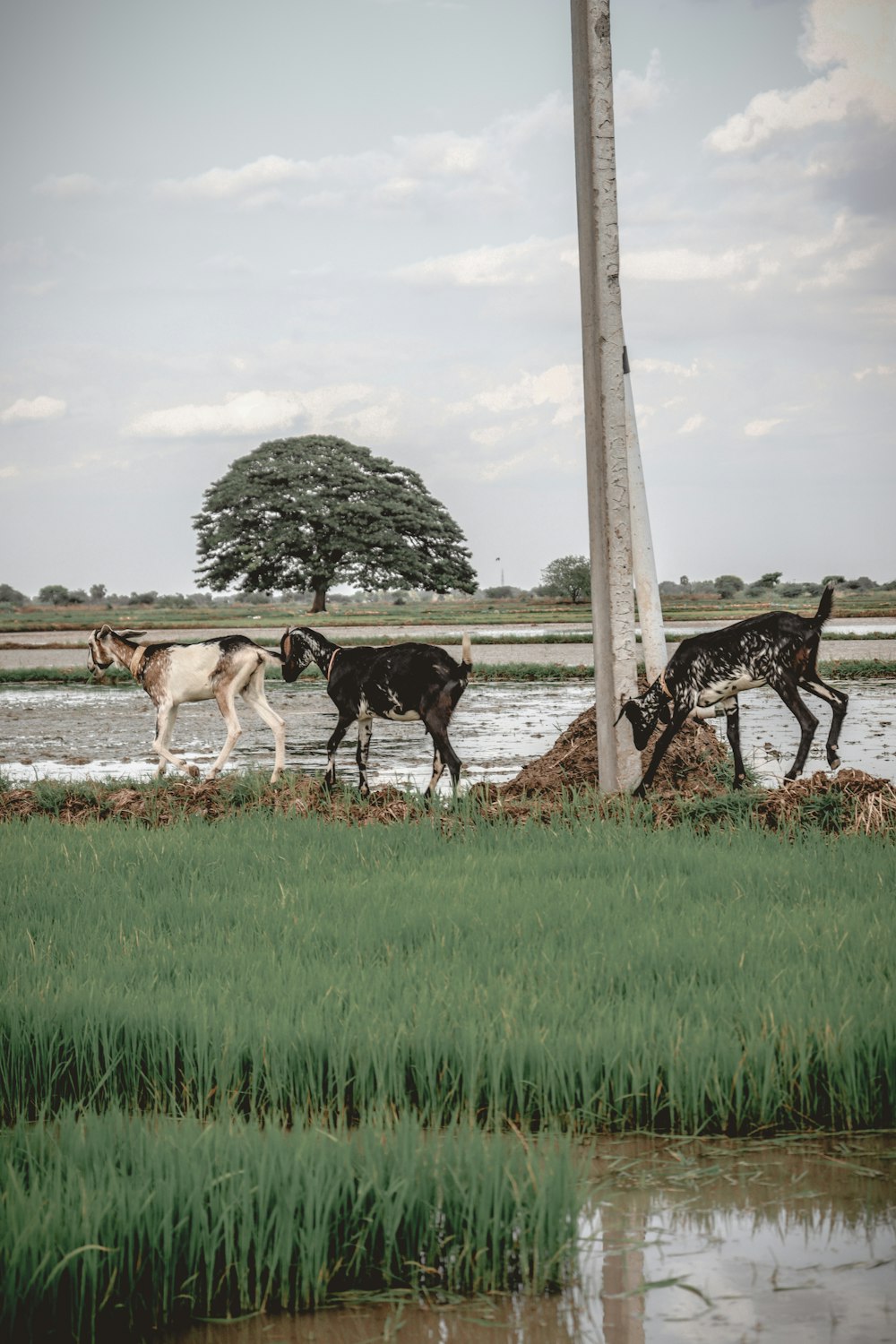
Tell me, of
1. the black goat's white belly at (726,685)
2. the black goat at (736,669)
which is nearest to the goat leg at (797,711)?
the black goat at (736,669)

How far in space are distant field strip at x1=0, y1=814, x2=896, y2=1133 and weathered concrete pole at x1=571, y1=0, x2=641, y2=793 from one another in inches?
86.9

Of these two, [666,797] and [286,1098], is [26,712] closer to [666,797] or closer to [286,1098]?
[666,797]

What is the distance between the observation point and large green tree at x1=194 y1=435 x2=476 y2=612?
52.1 metres

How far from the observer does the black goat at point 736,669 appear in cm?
916

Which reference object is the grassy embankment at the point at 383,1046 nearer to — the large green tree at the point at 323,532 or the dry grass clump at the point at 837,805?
the dry grass clump at the point at 837,805

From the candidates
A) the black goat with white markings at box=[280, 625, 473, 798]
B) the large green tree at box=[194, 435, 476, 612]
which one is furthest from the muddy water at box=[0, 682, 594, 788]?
the large green tree at box=[194, 435, 476, 612]

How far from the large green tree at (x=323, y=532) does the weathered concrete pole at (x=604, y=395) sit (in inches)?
1658

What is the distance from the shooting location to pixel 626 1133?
4.02 metres

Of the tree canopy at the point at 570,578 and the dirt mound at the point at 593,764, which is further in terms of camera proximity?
the tree canopy at the point at 570,578

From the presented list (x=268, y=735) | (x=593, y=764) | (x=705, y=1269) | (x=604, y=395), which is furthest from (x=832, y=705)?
(x=268, y=735)

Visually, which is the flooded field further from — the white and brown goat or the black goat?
the white and brown goat

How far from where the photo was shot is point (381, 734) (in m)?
17.9

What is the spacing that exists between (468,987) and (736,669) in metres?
4.93

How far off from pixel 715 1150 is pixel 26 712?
17.3m
